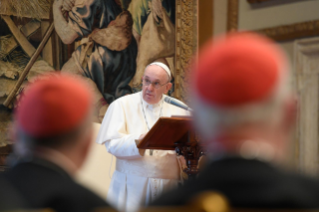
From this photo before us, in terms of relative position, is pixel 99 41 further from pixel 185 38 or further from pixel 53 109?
pixel 53 109

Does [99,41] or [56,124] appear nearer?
[56,124]

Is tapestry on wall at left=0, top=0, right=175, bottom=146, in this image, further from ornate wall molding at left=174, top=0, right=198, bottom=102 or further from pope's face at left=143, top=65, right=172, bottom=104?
A: pope's face at left=143, top=65, right=172, bottom=104

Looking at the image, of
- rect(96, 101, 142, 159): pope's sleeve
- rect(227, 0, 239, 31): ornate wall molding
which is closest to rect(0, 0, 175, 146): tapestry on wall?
rect(227, 0, 239, 31): ornate wall molding

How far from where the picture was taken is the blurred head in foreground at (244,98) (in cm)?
115

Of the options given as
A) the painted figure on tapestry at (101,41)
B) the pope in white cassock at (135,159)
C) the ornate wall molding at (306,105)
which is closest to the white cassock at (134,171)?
the pope in white cassock at (135,159)

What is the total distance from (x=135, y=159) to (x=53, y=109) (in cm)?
321

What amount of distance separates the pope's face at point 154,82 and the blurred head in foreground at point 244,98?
361 centimetres

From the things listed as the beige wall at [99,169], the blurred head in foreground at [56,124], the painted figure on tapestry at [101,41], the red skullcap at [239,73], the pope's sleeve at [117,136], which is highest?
the painted figure on tapestry at [101,41]

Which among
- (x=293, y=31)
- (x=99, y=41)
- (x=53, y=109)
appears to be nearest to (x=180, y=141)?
(x=53, y=109)

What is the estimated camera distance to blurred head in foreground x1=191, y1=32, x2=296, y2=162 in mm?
1146

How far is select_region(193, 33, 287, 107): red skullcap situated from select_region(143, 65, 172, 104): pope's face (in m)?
3.61

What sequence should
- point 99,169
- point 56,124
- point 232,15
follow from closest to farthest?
point 56,124, point 99,169, point 232,15

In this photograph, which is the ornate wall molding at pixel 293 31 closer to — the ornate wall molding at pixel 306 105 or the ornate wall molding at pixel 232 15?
the ornate wall molding at pixel 306 105

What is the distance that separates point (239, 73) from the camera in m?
1.16
